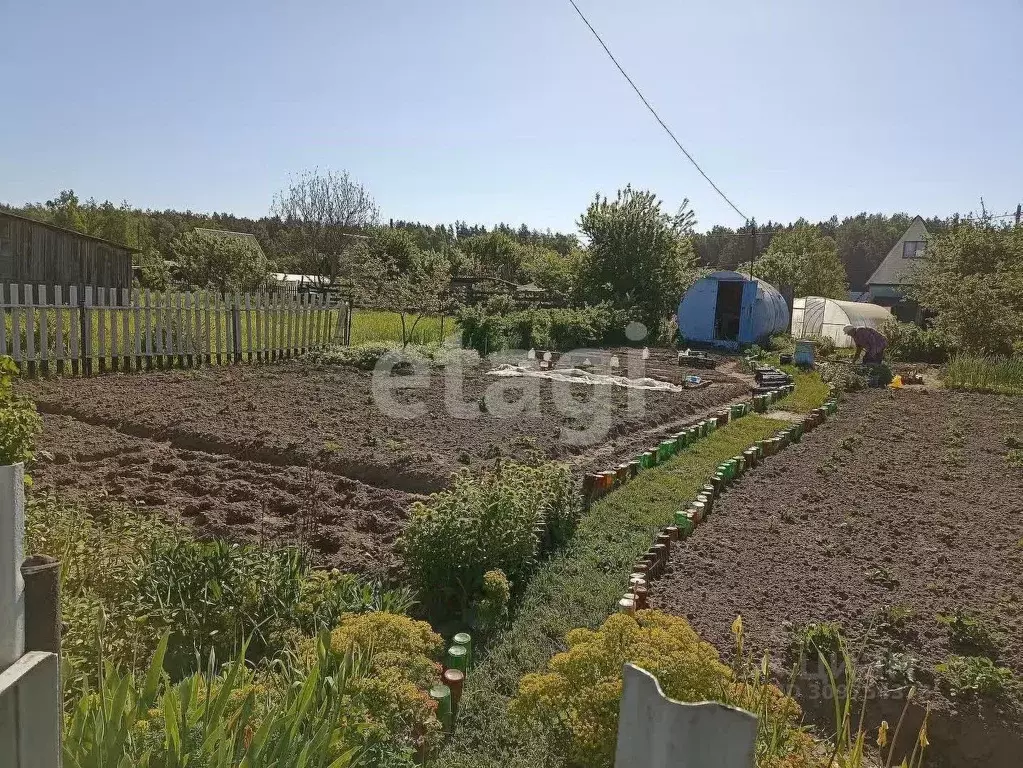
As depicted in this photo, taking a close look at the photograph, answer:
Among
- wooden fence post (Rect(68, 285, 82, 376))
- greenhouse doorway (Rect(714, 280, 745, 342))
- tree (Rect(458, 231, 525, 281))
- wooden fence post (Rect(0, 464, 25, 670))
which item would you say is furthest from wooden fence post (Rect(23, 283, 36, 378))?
tree (Rect(458, 231, 525, 281))

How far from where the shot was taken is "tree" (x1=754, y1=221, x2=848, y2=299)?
134ft

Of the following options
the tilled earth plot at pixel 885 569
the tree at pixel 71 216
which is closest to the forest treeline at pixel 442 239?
the tree at pixel 71 216

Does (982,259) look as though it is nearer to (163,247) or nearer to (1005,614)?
(1005,614)

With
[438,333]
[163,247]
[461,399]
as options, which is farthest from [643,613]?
[163,247]

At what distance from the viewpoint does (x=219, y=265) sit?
26.7 meters

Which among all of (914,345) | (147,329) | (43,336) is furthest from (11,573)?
(914,345)

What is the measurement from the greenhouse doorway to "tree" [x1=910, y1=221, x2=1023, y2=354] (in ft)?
18.1

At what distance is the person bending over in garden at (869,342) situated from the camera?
55.2 ft

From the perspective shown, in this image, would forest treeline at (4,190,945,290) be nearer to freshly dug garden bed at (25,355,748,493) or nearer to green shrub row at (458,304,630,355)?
green shrub row at (458,304,630,355)

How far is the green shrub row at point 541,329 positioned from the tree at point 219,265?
42.0 feet

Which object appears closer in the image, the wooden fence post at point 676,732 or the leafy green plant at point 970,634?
the wooden fence post at point 676,732

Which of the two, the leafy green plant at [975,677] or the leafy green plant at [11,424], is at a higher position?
the leafy green plant at [11,424]

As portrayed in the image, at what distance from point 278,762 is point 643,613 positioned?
1495mm

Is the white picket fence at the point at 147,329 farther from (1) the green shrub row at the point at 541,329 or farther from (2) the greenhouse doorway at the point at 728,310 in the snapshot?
(2) the greenhouse doorway at the point at 728,310
